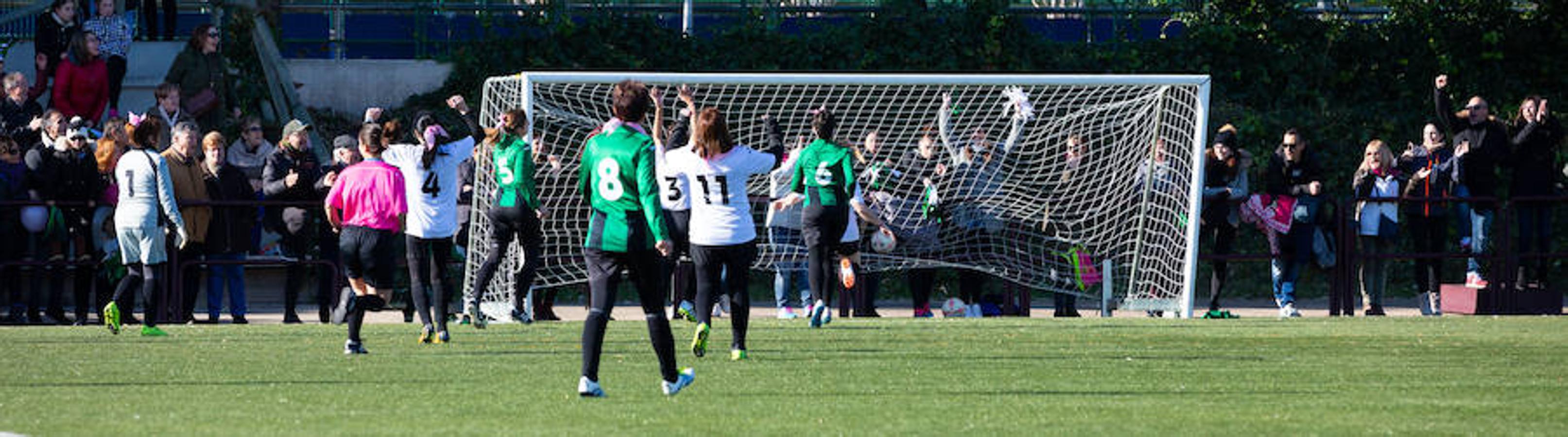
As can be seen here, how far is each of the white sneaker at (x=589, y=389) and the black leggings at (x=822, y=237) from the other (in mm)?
5545

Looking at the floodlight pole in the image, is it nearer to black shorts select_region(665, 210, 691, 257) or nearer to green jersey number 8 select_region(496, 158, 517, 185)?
green jersey number 8 select_region(496, 158, 517, 185)

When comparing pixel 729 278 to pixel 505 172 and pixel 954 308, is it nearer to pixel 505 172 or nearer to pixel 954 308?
pixel 505 172

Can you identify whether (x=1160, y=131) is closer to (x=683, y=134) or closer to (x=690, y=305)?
(x=690, y=305)

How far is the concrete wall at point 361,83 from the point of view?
2639cm

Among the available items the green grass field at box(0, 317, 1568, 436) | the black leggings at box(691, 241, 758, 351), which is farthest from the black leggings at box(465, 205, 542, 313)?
the black leggings at box(691, 241, 758, 351)

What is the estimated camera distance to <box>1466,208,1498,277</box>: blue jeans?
20156mm

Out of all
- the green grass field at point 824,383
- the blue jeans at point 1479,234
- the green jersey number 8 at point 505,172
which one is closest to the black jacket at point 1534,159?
the blue jeans at point 1479,234

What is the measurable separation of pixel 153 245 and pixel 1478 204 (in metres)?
11.7

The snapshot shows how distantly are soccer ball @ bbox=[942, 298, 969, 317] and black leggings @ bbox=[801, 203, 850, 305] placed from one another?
362 cm

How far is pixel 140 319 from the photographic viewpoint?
18938 mm

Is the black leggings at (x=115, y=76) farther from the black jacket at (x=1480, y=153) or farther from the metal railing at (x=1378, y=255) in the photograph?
the black jacket at (x=1480, y=153)

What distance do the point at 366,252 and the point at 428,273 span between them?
1013 millimetres

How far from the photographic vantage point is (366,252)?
13.7 metres

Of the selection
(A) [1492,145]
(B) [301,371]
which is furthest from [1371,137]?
(B) [301,371]
